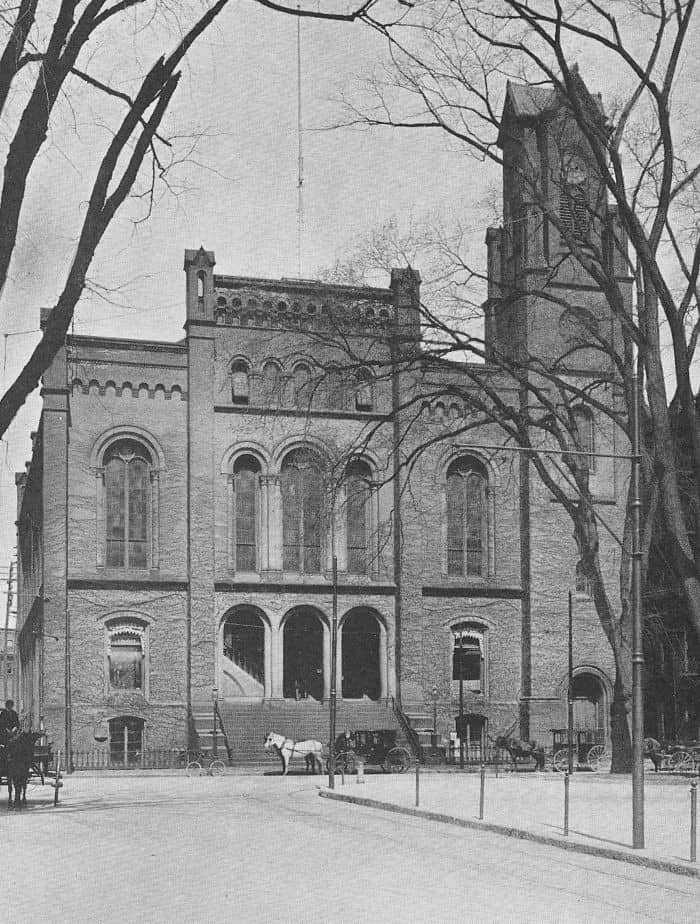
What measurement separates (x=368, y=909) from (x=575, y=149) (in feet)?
60.3

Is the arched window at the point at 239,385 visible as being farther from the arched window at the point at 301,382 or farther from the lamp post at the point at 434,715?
the lamp post at the point at 434,715

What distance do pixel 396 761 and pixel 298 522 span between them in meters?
9.79

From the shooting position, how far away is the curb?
1385cm

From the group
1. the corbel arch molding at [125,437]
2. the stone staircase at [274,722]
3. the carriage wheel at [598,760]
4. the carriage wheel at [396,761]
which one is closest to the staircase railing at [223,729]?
the stone staircase at [274,722]

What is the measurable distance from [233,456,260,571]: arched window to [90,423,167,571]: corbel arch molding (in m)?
2.59

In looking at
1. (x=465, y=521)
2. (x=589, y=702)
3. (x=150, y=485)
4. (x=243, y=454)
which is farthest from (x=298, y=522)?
(x=589, y=702)

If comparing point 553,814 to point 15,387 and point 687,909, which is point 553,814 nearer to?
point 687,909

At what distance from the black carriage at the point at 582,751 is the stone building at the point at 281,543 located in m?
0.63

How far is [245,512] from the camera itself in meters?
43.5

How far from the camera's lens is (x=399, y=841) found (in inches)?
638

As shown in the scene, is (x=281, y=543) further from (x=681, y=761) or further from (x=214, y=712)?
(x=681, y=761)

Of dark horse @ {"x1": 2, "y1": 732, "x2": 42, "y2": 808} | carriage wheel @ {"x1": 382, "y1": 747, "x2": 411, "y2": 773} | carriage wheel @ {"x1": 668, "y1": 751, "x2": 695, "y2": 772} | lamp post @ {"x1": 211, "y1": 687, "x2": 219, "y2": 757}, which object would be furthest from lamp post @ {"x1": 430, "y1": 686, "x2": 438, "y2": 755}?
dark horse @ {"x1": 2, "y1": 732, "x2": 42, "y2": 808}

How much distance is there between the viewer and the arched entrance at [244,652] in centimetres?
4266

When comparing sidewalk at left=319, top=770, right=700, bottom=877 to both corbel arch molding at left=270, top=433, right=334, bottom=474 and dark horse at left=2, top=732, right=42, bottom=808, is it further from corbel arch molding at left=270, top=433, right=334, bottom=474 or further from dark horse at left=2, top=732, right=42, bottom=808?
corbel arch molding at left=270, top=433, right=334, bottom=474
